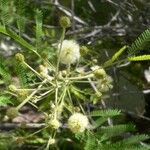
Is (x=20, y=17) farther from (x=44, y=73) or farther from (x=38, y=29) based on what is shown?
(x=44, y=73)

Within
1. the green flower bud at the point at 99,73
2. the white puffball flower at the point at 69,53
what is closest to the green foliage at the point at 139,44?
the green flower bud at the point at 99,73

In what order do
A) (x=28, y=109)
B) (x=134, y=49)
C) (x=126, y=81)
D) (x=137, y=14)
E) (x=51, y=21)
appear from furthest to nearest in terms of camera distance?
(x=28, y=109) → (x=51, y=21) → (x=126, y=81) → (x=137, y=14) → (x=134, y=49)

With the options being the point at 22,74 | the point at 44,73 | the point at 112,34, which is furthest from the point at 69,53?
the point at 112,34

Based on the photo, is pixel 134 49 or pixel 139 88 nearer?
pixel 134 49

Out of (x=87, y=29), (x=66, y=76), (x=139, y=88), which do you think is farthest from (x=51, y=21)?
(x=66, y=76)

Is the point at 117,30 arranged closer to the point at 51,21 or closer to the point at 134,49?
the point at 51,21

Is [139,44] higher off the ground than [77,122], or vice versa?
[139,44]

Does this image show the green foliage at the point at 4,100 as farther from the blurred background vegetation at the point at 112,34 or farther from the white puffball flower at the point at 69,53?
the blurred background vegetation at the point at 112,34

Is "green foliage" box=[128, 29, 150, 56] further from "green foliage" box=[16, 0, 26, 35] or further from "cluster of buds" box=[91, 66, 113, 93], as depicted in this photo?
"green foliage" box=[16, 0, 26, 35]

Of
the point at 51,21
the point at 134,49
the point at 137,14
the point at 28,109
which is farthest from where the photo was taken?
the point at 28,109
